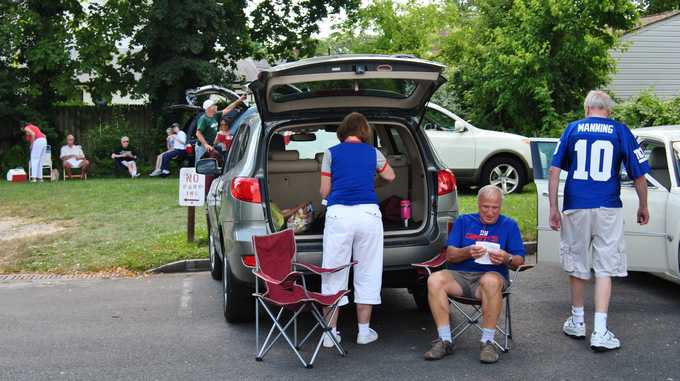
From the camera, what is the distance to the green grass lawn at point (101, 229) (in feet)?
33.2

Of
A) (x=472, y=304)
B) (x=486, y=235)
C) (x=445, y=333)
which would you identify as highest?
(x=486, y=235)

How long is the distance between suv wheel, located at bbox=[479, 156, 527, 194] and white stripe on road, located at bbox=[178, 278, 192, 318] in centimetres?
724

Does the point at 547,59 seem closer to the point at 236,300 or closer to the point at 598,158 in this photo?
the point at 598,158

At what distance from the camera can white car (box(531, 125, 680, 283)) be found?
7.23 meters

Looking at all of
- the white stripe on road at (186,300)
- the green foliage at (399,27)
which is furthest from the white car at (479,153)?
the green foliage at (399,27)

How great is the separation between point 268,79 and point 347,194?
1.02 m

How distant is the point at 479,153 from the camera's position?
48.9 ft

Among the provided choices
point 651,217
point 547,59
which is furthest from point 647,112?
point 651,217

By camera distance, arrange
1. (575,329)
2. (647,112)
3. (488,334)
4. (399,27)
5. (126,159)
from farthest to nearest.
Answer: (399,27) < (126,159) < (647,112) < (575,329) < (488,334)

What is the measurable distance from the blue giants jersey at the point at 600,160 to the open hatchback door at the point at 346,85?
112cm

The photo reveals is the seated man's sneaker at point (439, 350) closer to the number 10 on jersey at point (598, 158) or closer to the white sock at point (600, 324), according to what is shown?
the white sock at point (600, 324)

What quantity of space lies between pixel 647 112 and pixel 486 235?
11.1 metres

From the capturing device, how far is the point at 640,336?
6.39m

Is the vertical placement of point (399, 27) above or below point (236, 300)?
above
